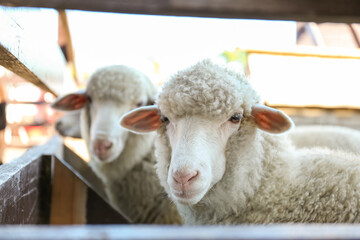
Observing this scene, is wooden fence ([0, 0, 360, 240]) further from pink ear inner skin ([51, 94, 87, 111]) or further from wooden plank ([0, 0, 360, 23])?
pink ear inner skin ([51, 94, 87, 111])

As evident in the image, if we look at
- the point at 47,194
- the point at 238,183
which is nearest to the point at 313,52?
the point at 238,183

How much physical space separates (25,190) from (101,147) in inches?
32.6

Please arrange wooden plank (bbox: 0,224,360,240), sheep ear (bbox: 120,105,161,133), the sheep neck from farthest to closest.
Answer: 1. sheep ear (bbox: 120,105,161,133)
2. the sheep neck
3. wooden plank (bbox: 0,224,360,240)

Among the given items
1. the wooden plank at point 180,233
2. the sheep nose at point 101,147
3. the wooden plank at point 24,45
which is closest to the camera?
the wooden plank at point 180,233

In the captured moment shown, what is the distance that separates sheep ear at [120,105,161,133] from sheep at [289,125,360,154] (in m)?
1.41

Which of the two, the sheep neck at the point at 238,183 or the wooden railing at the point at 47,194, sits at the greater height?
the sheep neck at the point at 238,183

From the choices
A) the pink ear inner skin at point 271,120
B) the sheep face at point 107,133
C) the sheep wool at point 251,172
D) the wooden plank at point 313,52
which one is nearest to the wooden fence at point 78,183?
the sheep face at point 107,133

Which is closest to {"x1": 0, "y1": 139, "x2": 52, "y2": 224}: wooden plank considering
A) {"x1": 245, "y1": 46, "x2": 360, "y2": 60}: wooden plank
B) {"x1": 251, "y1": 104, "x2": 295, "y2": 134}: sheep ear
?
{"x1": 251, "y1": 104, "x2": 295, "y2": 134}: sheep ear

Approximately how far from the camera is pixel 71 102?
3.20m

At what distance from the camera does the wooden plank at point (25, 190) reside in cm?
159

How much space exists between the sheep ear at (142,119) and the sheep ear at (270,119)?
62cm

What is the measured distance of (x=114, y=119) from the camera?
112 inches

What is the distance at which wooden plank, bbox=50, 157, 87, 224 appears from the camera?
2.62 meters

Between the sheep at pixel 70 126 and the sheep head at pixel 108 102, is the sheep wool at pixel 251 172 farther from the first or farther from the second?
the sheep at pixel 70 126
